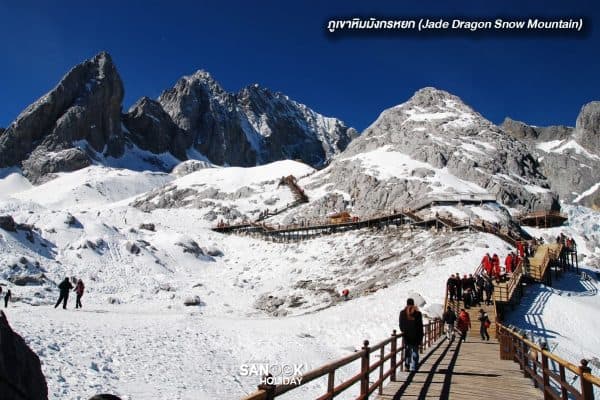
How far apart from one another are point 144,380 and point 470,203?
48963 mm

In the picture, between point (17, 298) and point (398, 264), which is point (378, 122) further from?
point (17, 298)

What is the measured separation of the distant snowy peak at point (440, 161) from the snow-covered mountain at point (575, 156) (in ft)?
212

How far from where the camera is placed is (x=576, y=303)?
25.8m

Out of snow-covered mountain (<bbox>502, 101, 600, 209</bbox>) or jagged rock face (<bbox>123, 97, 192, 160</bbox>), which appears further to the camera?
jagged rock face (<bbox>123, 97, 192, 160</bbox>)

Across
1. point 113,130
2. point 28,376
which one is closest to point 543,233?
point 28,376

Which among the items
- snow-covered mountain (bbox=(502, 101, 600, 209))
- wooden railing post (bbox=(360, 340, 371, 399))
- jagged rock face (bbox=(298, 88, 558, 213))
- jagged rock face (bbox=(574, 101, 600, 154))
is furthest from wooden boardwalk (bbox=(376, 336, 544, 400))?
jagged rock face (bbox=(574, 101, 600, 154))

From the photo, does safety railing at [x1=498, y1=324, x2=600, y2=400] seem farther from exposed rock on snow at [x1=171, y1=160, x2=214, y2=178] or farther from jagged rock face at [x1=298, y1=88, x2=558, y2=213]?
exposed rock on snow at [x1=171, y1=160, x2=214, y2=178]

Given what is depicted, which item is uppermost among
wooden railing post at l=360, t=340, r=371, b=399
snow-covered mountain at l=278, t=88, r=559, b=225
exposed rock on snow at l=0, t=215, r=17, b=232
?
snow-covered mountain at l=278, t=88, r=559, b=225

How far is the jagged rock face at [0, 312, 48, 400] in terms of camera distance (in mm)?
3512

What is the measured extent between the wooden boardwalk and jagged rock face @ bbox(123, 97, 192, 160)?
594 feet

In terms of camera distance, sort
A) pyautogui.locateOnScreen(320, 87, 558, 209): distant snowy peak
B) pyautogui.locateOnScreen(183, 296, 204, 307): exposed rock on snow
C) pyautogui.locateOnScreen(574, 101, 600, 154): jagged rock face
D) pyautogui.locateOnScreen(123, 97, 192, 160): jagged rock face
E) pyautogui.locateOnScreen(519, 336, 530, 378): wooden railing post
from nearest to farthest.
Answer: pyautogui.locateOnScreen(519, 336, 530, 378): wooden railing post → pyautogui.locateOnScreen(183, 296, 204, 307): exposed rock on snow → pyautogui.locateOnScreen(320, 87, 558, 209): distant snowy peak → pyautogui.locateOnScreen(574, 101, 600, 154): jagged rock face → pyautogui.locateOnScreen(123, 97, 192, 160): jagged rock face

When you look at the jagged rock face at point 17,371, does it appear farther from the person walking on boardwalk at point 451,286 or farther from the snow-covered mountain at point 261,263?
the person walking on boardwalk at point 451,286

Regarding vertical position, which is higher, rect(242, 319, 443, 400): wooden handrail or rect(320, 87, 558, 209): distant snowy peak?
rect(320, 87, 558, 209): distant snowy peak
